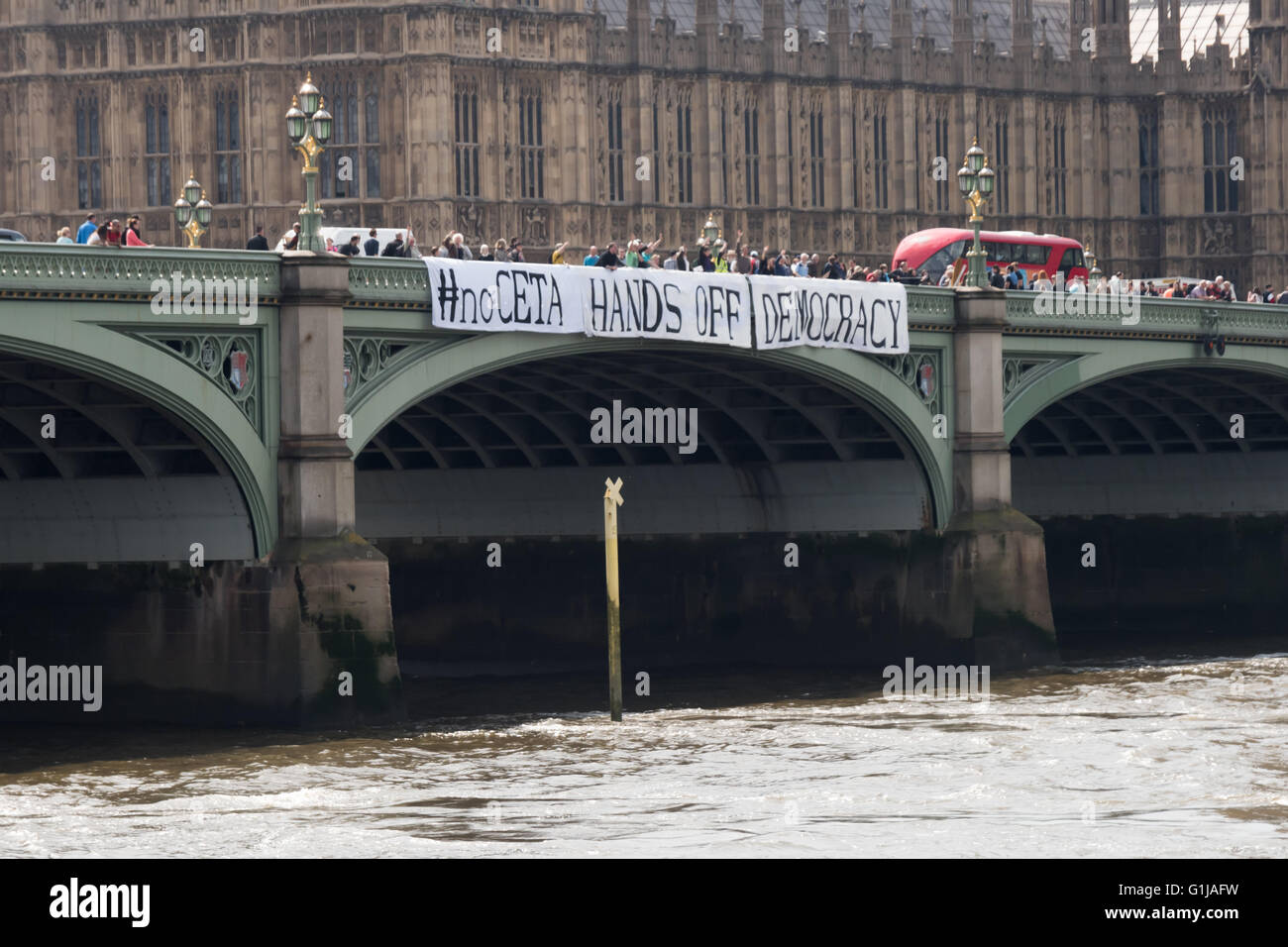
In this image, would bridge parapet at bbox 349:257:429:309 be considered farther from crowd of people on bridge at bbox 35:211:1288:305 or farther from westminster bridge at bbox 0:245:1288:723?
crowd of people on bridge at bbox 35:211:1288:305

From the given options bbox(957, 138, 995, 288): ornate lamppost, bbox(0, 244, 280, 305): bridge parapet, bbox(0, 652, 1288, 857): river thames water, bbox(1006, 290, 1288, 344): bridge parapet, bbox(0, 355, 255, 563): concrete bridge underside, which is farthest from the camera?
Result: bbox(1006, 290, 1288, 344): bridge parapet

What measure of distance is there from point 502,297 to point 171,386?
20.1 feet

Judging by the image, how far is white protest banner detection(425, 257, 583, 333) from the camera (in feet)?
139

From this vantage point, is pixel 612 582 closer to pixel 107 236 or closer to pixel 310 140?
pixel 310 140

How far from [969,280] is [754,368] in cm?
509

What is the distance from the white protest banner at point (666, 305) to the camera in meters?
45.0

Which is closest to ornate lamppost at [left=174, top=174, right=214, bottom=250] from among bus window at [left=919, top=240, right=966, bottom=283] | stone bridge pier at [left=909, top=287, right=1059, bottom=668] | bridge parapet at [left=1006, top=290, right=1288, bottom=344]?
stone bridge pier at [left=909, top=287, right=1059, bottom=668]

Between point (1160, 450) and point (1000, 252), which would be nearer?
point (1160, 450)

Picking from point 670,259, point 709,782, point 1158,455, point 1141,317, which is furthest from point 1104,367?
point 709,782

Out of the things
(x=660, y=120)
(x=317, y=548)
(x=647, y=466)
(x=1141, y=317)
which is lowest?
(x=317, y=548)

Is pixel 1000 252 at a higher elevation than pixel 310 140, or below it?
higher

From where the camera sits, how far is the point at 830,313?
49.2 metres

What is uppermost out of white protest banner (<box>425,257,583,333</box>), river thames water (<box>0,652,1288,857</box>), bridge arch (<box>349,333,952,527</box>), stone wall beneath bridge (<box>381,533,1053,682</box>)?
white protest banner (<box>425,257,583,333</box>)

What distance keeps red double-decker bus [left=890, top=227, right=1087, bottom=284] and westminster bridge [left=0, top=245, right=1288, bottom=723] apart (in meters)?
8.59
